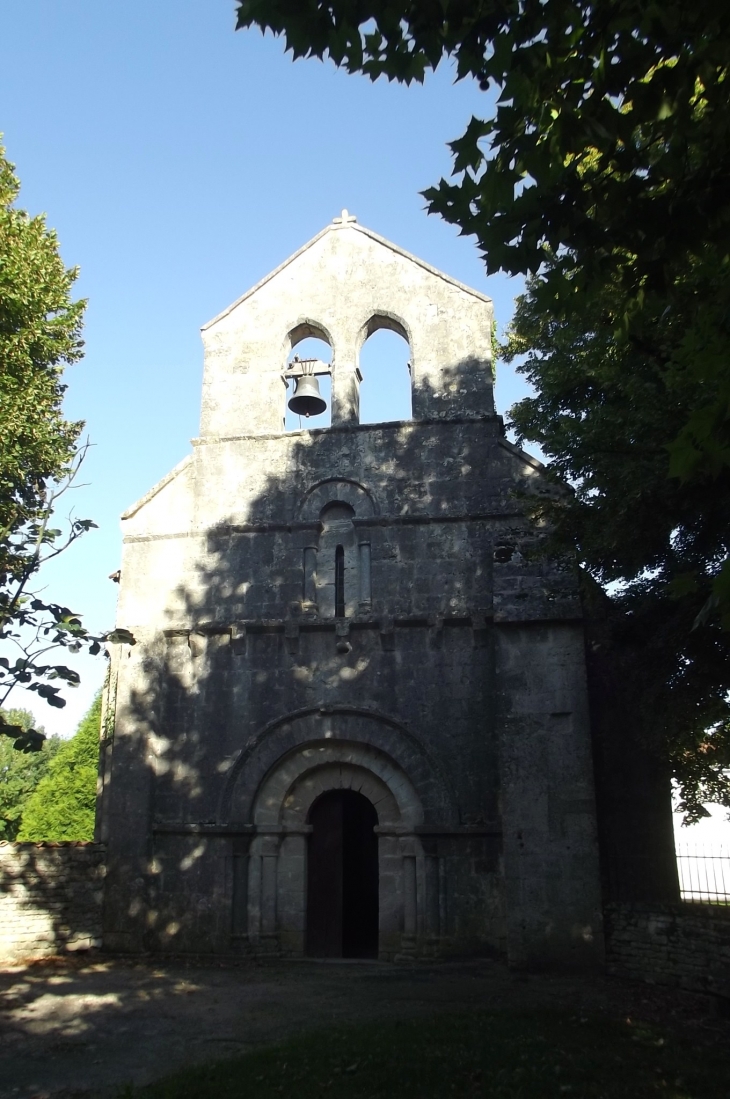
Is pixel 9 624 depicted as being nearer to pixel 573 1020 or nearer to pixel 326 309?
pixel 573 1020

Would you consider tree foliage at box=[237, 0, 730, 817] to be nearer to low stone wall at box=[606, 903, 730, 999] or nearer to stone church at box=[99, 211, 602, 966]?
low stone wall at box=[606, 903, 730, 999]

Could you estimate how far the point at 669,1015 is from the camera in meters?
9.30

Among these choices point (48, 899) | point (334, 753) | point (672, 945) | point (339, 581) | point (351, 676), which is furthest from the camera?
point (339, 581)

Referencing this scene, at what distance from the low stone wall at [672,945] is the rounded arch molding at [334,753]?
118 inches

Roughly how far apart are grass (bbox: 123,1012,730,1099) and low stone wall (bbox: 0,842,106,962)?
601cm

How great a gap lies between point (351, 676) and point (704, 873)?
835 cm

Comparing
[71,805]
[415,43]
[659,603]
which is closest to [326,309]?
[659,603]

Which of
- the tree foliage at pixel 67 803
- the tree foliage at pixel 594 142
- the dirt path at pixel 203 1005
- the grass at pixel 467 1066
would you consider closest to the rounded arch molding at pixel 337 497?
the dirt path at pixel 203 1005

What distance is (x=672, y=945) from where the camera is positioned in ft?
34.4

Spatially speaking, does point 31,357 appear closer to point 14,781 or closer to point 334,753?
point 334,753

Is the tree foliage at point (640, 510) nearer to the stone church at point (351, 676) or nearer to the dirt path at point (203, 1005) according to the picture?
the stone church at point (351, 676)

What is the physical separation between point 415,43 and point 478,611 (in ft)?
30.4

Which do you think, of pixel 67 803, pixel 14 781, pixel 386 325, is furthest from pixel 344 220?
pixel 14 781

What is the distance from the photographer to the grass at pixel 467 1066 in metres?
6.65
